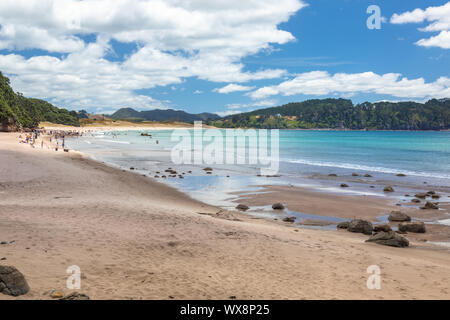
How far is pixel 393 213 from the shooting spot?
57.9ft

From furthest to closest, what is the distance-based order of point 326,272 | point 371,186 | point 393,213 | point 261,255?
1. point 371,186
2. point 393,213
3. point 261,255
4. point 326,272

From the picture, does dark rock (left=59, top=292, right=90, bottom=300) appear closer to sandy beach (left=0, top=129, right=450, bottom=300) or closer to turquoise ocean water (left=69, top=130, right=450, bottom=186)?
sandy beach (left=0, top=129, right=450, bottom=300)

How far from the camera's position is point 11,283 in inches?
245

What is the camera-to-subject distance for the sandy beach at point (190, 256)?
25.2ft

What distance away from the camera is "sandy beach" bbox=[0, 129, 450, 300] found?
25.2ft

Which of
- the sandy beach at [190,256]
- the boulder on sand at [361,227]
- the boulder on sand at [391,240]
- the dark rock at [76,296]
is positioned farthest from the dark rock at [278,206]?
the dark rock at [76,296]

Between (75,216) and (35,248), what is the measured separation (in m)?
4.21

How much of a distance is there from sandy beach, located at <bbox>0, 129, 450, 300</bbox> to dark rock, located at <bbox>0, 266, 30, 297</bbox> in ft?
0.47

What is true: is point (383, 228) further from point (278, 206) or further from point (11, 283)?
point (11, 283)

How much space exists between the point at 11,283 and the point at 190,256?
4.75 m

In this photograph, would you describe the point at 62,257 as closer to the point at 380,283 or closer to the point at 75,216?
the point at 75,216

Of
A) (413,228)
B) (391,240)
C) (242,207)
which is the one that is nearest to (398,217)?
(413,228)

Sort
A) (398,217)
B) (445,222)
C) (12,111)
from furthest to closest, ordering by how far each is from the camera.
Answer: (12,111) → (398,217) → (445,222)
